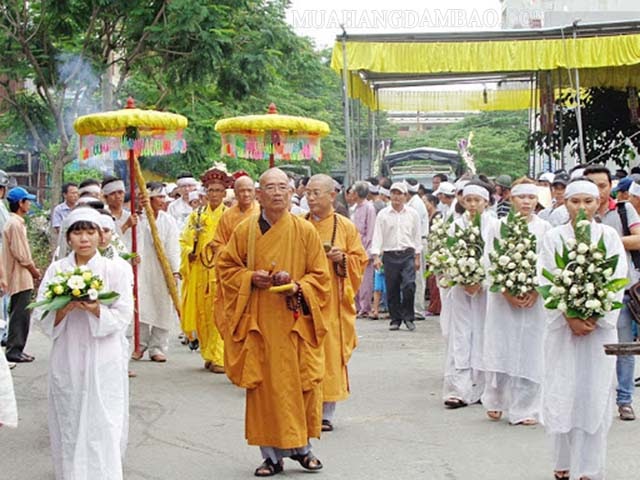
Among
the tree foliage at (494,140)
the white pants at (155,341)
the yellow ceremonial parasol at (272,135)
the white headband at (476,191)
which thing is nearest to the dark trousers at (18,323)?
the white pants at (155,341)

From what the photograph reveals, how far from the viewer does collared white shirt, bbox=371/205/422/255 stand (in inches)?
682

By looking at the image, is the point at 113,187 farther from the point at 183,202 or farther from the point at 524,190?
the point at 183,202

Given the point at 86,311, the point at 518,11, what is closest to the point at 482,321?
the point at 86,311

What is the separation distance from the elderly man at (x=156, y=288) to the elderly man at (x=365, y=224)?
16.7ft

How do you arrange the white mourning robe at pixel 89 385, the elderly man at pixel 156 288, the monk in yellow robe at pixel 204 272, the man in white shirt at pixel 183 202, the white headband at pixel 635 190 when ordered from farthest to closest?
the man in white shirt at pixel 183 202
the elderly man at pixel 156 288
the monk in yellow robe at pixel 204 272
the white headband at pixel 635 190
the white mourning robe at pixel 89 385

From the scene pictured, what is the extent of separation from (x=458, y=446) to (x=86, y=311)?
322 cm

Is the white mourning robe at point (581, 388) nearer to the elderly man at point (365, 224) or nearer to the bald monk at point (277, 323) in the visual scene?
the bald monk at point (277, 323)

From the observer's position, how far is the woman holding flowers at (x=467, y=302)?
10.5 meters

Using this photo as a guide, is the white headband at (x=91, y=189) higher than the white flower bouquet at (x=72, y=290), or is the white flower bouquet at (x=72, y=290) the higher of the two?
the white headband at (x=91, y=189)

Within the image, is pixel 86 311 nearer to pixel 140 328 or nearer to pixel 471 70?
pixel 140 328

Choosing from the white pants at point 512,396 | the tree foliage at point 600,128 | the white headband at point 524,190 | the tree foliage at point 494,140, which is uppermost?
the tree foliage at point 494,140

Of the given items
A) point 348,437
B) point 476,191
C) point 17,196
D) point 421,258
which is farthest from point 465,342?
point 421,258

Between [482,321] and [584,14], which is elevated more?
[584,14]

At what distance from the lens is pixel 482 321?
10.7 m
